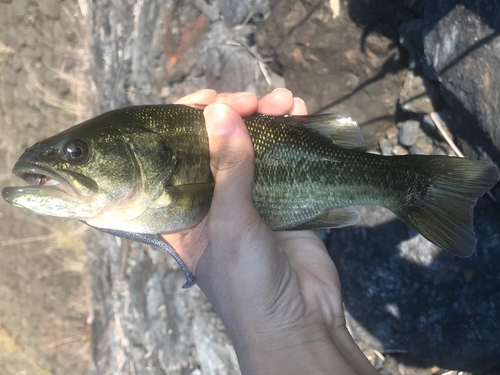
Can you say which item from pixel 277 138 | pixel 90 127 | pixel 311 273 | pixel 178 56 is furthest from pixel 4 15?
pixel 311 273

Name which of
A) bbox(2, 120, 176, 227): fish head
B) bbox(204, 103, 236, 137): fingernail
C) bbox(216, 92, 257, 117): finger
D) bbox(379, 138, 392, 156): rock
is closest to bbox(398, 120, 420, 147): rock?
bbox(379, 138, 392, 156): rock

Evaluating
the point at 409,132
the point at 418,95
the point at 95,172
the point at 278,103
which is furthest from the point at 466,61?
the point at 95,172

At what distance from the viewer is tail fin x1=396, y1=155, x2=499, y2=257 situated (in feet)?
6.94

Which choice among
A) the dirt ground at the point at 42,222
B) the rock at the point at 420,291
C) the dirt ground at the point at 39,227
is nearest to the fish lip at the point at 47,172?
the rock at the point at 420,291

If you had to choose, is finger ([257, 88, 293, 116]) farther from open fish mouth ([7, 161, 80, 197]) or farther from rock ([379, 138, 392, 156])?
open fish mouth ([7, 161, 80, 197])

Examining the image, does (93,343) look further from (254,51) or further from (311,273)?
(254,51)

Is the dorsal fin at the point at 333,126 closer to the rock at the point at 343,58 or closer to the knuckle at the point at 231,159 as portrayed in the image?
the knuckle at the point at 231,159

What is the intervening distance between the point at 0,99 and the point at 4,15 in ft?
3.95

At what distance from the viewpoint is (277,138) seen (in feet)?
7.30

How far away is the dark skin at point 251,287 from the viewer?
204 centimetres

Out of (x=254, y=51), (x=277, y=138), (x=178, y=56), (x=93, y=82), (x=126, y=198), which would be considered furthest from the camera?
(x=93, y=82)

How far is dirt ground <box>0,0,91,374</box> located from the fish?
3.91 m

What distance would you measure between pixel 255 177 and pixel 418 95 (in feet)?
6.58

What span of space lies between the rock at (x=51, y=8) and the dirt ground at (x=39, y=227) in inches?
0.5
